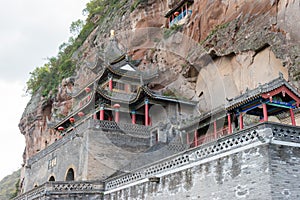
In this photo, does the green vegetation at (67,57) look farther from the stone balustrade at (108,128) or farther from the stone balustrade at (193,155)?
the stone balustrade at (193,155)

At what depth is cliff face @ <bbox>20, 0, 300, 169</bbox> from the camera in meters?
18.1

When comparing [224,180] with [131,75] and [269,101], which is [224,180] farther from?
[131,75]

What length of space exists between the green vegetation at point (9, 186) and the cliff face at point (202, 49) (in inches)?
543

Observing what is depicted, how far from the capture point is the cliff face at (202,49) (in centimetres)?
1809

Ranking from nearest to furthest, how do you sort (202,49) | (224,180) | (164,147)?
(224,180), (164,147), (202,49)

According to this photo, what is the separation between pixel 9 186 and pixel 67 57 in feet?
76.7

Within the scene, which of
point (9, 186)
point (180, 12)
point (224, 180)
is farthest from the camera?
point (9, 186)

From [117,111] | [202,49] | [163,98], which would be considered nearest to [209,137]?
[163,98]

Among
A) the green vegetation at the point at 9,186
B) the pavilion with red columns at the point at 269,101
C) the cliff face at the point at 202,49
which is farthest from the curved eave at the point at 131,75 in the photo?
the green vegetation at the point at 9,186

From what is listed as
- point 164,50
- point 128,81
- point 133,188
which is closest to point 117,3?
point 164,50

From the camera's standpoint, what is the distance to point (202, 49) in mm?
22859

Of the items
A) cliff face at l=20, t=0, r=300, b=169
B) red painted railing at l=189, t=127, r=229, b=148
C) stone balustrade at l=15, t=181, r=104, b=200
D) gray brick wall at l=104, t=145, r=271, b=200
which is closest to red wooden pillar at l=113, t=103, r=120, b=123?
red painted railing at l=189, t=127, r=229, b=148

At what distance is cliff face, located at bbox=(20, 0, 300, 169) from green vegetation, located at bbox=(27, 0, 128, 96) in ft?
5.24

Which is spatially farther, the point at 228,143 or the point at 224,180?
the point at 228,143
